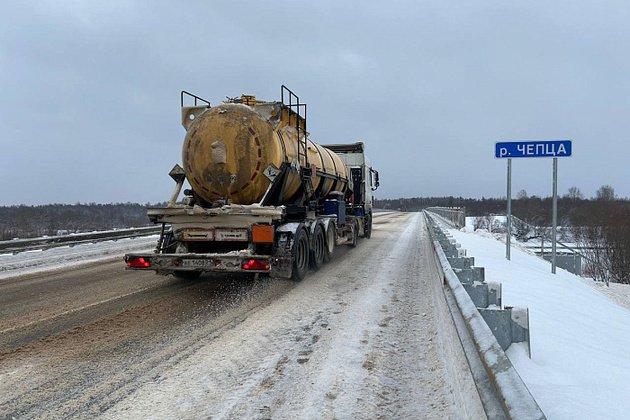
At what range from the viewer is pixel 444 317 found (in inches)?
223

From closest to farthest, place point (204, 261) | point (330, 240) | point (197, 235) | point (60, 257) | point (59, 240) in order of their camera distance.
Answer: point (204, 261) → point (197, 235) → point (330, 240) → point (60, 257) → point (59, 240)

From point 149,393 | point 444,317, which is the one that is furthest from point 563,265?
point 149,393

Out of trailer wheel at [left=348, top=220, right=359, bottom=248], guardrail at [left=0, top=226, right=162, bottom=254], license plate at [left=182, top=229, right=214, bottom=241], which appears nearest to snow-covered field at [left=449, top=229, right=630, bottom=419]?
license plate at [left=182, top=229, right=214, bottom=241]

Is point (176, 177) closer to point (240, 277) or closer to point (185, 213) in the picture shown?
point (185, 213)

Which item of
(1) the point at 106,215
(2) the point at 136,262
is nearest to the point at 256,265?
(2) the point at 136,262

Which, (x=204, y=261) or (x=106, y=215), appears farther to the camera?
(x=106, y=215)

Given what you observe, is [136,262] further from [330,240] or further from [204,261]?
[330,240]

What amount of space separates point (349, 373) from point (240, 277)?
5438mm

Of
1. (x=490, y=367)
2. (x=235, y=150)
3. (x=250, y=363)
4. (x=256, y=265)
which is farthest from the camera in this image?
(x=235, y=150)

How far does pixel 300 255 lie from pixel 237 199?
1.60 meters

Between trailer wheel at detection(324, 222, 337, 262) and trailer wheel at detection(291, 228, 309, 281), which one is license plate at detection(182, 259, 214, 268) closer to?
trailer wheel at detection(291, 228, 309, 281)

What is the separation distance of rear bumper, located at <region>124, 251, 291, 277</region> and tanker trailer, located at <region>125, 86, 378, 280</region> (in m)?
0.02

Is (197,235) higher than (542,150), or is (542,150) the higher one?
(542,150)

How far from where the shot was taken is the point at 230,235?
7.68m
